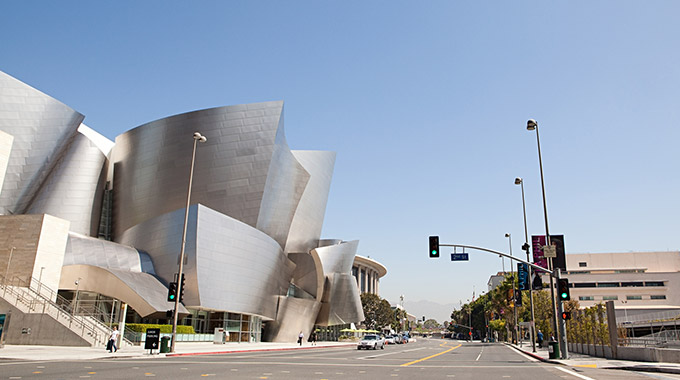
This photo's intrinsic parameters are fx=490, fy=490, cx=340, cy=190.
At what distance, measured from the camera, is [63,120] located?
184ft

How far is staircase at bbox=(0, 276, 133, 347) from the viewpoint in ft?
106

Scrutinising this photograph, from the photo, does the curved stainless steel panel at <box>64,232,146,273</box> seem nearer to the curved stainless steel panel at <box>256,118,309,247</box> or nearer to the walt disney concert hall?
the walt disney concert hall

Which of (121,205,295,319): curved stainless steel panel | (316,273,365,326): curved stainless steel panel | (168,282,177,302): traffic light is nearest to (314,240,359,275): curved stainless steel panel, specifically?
(316,273,365,326): curved stainless steel panel

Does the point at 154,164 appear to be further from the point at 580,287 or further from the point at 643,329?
the point at 580,287

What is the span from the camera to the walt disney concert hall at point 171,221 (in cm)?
4312

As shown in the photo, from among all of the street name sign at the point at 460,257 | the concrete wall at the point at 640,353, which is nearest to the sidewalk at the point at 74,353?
the street name sign at the point at 460,257

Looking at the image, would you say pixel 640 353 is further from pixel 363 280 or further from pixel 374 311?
pixel 363 280

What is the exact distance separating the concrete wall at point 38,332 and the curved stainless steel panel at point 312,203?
40.1 metres

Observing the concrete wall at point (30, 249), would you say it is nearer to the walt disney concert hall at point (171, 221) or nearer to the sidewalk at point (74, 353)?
the walt disney concert hall at point (171, 221)

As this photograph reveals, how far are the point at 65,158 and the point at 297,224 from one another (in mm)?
31033

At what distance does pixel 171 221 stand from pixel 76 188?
1756 centimetres

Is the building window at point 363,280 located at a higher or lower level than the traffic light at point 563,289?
higher

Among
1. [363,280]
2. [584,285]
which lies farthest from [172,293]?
[363,280]

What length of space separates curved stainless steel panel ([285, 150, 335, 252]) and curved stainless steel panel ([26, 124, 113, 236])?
25924mm
